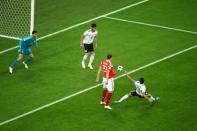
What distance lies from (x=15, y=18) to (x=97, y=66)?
17.1ft

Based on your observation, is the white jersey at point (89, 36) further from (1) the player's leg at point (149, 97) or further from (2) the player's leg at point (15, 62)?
(1) the player's leg at point (149, 97)

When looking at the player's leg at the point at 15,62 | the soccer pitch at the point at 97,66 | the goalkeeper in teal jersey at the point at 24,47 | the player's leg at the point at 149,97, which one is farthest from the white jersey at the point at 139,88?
the player's leg at the point at 15,62

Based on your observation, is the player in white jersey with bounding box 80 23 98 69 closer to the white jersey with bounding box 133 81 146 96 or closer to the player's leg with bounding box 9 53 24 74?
the player's leg with bounding box 9 53 24 74

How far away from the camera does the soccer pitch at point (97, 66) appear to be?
24.3m

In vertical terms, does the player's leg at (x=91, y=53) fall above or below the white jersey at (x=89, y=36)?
below

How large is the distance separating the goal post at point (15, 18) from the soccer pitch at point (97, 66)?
103 centimetres

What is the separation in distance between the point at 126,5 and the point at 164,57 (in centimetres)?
836

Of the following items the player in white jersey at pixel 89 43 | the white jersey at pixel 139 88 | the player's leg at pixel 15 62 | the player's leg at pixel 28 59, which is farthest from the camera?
the player's leg at pixel 28 59

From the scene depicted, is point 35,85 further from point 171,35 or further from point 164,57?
point 171,35

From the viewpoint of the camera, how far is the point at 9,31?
3136 centimetres

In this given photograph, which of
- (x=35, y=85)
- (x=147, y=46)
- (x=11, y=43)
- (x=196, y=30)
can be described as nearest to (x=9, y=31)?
(x=11, y=43)

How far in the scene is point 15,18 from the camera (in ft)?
103

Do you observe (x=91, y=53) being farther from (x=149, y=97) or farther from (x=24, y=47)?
(x=149, y=97)

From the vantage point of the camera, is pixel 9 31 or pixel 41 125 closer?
pixel 41 125
